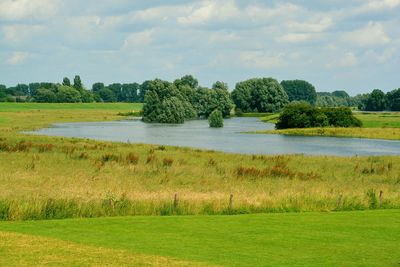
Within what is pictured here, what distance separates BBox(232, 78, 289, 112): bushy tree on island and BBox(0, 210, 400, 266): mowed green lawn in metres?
→ 168

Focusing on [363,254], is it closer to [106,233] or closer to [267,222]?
[267,222]

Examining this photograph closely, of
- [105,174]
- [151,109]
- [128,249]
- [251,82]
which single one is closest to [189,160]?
[105,174]

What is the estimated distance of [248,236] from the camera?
59.1 feet

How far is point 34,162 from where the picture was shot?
137 ft

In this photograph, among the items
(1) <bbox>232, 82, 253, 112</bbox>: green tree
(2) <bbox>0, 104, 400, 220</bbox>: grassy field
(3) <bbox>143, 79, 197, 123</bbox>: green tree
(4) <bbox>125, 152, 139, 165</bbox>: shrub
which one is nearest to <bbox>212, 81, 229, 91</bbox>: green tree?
(1) <bbox>232, 82, 253, 112</bbox>: green tree

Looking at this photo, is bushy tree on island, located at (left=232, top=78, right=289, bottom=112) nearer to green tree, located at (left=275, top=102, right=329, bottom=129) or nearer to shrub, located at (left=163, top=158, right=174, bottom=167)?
green tree, located at (left=275, top=102, right=329, bottom=129)

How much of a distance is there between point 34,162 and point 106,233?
2526 centimetres

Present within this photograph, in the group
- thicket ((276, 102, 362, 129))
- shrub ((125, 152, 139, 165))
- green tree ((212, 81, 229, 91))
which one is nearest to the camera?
shrub ((125, 152, 139, 165))

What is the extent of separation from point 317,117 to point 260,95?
74.8 m

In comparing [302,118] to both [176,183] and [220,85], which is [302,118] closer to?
[220,85]

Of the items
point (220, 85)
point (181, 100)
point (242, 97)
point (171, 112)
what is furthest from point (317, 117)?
point (242, 97)

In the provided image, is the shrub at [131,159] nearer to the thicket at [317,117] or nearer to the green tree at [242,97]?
the thicket at [317,117]

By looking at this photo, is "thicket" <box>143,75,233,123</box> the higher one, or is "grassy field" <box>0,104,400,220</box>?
"thicket" <box>143,75,233,123</box>

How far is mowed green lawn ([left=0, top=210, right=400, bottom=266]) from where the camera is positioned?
15.4 metres
